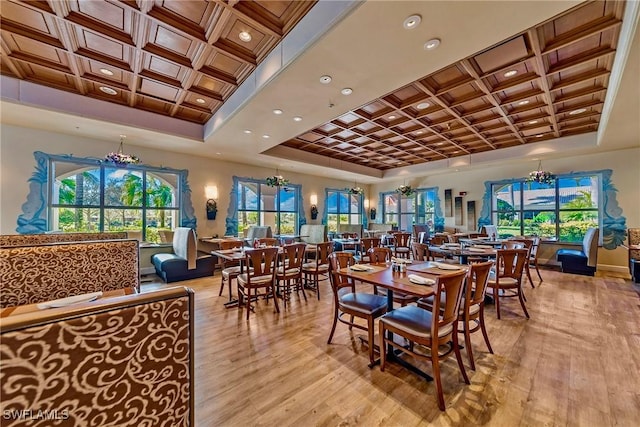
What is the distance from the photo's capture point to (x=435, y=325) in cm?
195

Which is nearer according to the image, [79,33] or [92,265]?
[92,265]

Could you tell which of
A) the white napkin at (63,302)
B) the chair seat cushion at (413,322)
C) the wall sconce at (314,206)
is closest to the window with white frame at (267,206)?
the wall sconce at (314,206)

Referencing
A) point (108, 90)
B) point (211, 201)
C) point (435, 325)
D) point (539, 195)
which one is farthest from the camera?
point (539, 195)

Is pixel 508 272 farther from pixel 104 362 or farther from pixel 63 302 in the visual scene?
pixel 63 302

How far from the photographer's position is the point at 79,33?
2990 mm

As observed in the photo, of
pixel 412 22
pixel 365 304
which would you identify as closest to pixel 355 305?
pixel 365 304

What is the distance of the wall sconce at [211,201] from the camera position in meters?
7.14

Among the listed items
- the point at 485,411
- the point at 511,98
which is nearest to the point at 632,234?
the point at 511,98

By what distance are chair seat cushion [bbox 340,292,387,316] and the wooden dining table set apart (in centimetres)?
10

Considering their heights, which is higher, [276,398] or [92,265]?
[92,265]

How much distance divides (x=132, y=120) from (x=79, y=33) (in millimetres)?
2034

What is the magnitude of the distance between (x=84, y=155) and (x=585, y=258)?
11.4 meters

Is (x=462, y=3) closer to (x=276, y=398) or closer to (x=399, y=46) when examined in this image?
(x=399, y=46)

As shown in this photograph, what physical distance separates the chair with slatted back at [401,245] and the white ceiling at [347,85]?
3612 mm
